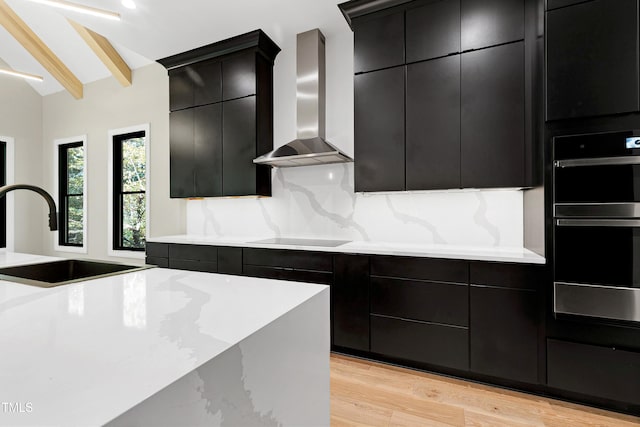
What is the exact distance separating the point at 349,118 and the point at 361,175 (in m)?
0.72

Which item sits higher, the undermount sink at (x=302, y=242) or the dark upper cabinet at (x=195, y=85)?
the dark upper cabinet at (x=195, y=85)

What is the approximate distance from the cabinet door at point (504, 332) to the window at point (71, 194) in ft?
17.7

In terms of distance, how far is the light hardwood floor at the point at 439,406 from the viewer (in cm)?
176

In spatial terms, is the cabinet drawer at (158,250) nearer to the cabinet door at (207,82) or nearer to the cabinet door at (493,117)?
the cabinet door at (207,82)

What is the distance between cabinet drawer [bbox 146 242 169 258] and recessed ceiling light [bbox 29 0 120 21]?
2088 millimetres

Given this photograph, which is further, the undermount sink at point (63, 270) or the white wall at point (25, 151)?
the white wall at point (25, 151)

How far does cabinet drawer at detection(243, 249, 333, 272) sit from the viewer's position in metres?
2.52

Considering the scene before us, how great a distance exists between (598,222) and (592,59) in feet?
3.04

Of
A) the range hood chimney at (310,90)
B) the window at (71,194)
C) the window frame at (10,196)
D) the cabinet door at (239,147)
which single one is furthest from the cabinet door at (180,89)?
the window frame at (10,196)

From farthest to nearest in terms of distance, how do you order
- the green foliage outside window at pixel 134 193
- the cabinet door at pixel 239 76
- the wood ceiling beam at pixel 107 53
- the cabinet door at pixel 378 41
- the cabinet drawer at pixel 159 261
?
the green foliage outside window at pixel 134 193 < the wood ceiling beam at pixel 107 53 < the cabinet drawer at pixel 159 261 < the cabinet door at pixel 239 76 < the cabinet door at pixel 378 41

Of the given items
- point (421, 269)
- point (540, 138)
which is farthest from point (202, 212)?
point (540, 138)

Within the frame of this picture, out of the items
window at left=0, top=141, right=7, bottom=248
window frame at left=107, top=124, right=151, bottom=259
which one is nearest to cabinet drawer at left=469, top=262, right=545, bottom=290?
window frame at left=107, top=124, right=151, bottom=259

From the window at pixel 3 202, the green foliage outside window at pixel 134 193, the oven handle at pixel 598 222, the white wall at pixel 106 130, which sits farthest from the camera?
the window at pixel 3 202

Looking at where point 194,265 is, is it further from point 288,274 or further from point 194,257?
point 288,274
